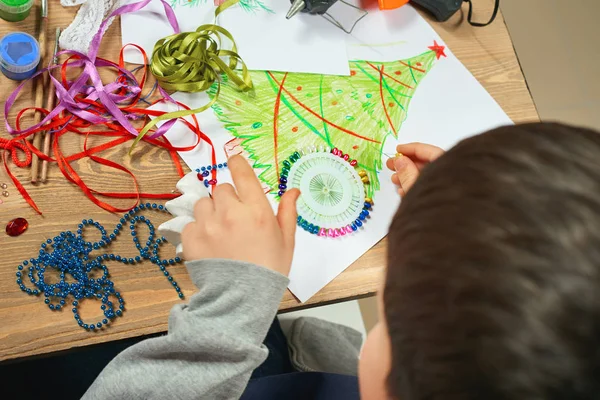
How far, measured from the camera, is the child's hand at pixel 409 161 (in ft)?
2.47

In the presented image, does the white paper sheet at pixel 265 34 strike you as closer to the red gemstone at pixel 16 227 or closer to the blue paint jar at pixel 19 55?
the blue paint jar at pixel 19 55

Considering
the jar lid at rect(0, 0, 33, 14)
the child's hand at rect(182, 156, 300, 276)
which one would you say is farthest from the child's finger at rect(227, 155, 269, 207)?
the jar lid at rect(0, 0, 33, 14)

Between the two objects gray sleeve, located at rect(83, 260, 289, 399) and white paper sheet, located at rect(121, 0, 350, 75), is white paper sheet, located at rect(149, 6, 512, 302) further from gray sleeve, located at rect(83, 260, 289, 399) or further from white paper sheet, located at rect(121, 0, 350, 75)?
gray sleeve, located at rect(83, 260, 289, 399)

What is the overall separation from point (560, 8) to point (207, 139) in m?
1.53

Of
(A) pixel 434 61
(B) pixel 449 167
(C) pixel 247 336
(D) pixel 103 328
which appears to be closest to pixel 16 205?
(D) pixel 103 328

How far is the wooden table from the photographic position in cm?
65

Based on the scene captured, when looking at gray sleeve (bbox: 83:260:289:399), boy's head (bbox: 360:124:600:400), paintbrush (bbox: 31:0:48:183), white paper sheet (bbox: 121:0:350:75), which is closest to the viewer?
boy's head (bbox: 360:124:600:400)

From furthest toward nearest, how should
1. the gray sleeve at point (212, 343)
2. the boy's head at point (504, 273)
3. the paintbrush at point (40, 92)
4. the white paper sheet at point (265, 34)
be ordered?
the white paper sheet at point (265, 34)
the paintbrush at point (40, 92)
the gray sleeve at point (212, 343)
the boy's head at point (504, 273)

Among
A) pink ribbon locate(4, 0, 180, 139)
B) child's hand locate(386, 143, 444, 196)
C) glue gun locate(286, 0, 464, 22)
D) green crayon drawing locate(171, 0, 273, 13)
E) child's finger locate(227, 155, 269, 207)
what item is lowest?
child's hand locate(386, 143, 444, 196)

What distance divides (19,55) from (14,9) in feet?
0.22

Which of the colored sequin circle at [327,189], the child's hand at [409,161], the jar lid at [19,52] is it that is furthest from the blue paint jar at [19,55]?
the child's hand at [409,161]

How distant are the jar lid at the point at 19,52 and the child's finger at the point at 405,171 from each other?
1.59ft

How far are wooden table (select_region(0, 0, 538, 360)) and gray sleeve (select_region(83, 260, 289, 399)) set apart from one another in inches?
3.3

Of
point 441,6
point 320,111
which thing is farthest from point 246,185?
point 441,6
